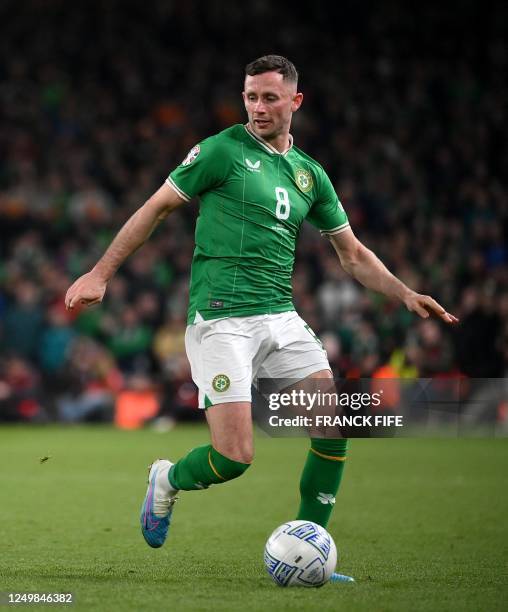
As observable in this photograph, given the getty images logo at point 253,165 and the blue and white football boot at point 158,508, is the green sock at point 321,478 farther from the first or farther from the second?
the getty images logo at point 253,165

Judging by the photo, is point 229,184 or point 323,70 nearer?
point 229,184

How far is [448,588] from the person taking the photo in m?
5.74

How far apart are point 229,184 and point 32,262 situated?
12528 millimetres

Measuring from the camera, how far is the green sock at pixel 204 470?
19.2 ft

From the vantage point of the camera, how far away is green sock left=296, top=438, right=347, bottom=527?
6.17m

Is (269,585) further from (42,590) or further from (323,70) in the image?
(323,70)

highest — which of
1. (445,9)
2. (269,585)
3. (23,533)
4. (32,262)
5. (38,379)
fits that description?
(445,9)

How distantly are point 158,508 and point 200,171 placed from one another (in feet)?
5.69

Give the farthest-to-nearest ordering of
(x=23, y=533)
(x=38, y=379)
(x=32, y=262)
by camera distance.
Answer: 1. (x=32, y=262)
2. (x=38, y=379)
3. (x=23, y=533)

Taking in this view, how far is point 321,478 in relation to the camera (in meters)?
6.17

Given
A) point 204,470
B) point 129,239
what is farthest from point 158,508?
point 129,239

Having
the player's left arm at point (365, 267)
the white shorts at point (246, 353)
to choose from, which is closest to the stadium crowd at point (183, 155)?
the player's left arm at point (365, 267)

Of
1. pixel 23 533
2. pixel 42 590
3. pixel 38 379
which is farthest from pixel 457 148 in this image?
pixel 42 590

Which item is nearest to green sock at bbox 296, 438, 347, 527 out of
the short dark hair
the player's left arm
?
the player's left arm
